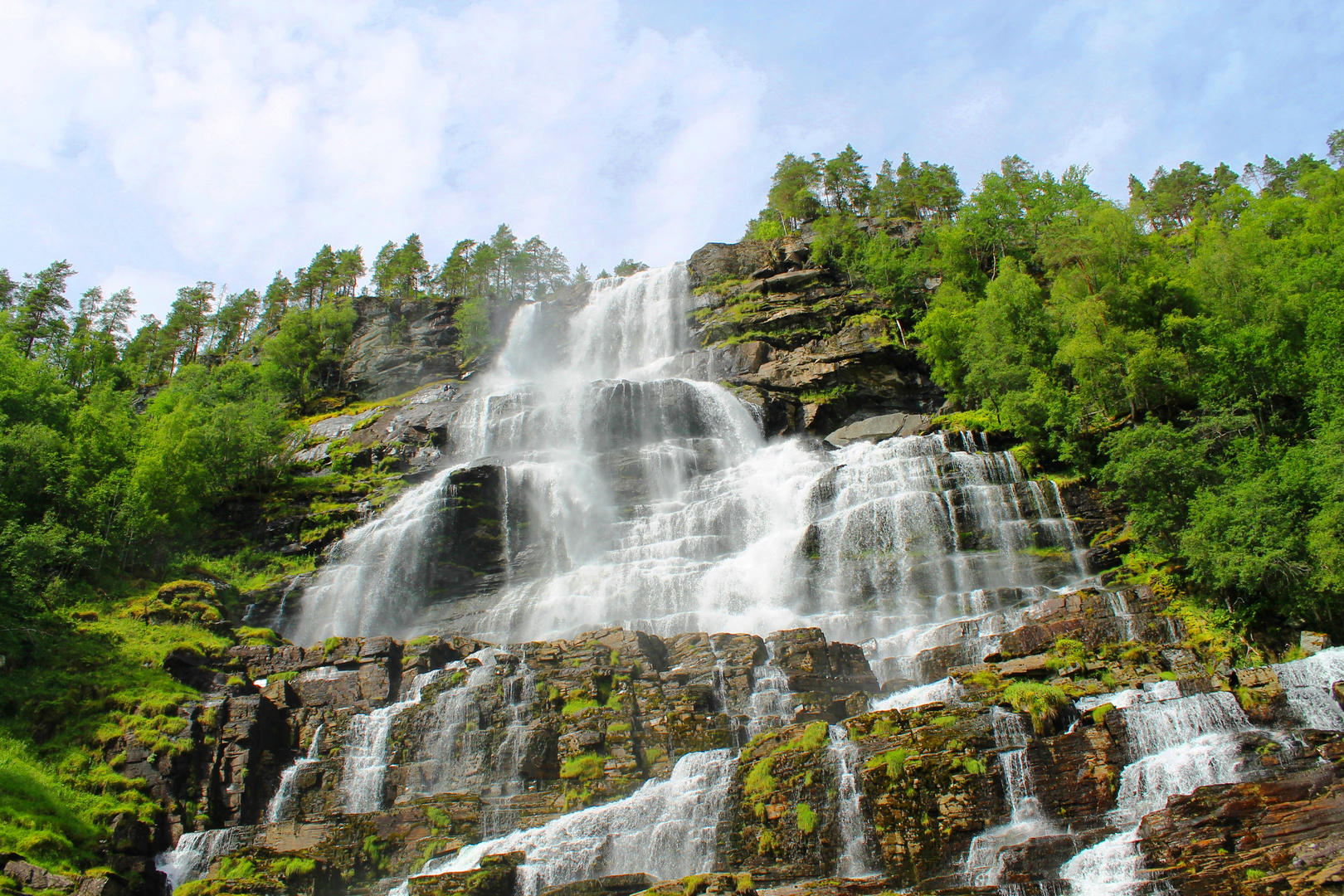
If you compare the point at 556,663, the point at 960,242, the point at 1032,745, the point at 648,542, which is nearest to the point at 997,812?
the point at 1032,745

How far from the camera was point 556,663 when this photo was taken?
21.1 metres

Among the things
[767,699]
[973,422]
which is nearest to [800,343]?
[973,422]

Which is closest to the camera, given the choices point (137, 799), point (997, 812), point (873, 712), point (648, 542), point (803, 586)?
point (997, 812)

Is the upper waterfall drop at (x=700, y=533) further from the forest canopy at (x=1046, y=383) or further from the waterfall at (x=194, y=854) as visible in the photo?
the waterfall at (x=194, y=854)

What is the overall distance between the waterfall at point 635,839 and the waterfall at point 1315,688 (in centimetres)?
1008

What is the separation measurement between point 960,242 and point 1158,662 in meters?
34.0

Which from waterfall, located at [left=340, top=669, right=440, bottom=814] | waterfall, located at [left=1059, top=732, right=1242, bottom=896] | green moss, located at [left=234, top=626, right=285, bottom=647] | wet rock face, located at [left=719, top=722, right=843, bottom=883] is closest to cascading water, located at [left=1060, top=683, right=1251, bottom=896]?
waterfall, located at [left=1059, top=732, right=1242, bottom=896]

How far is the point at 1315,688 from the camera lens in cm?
1370

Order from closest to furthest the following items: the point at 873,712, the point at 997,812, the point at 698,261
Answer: the point at 997,812 < the point at 873,712 < the point at 698,261

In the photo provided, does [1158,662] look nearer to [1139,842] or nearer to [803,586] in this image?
[1139,842]

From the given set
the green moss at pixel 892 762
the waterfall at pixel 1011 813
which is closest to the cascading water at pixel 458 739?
the green moss at pixel 892 762

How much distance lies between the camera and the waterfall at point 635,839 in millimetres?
14266

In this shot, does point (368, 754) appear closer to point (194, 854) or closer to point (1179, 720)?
point (194, 854)

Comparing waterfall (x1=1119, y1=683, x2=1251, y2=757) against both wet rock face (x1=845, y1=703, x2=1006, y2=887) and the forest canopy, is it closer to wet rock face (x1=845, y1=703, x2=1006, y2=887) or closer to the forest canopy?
wet rock face (x1=845, y1=703, x2=1006, y2=887)
